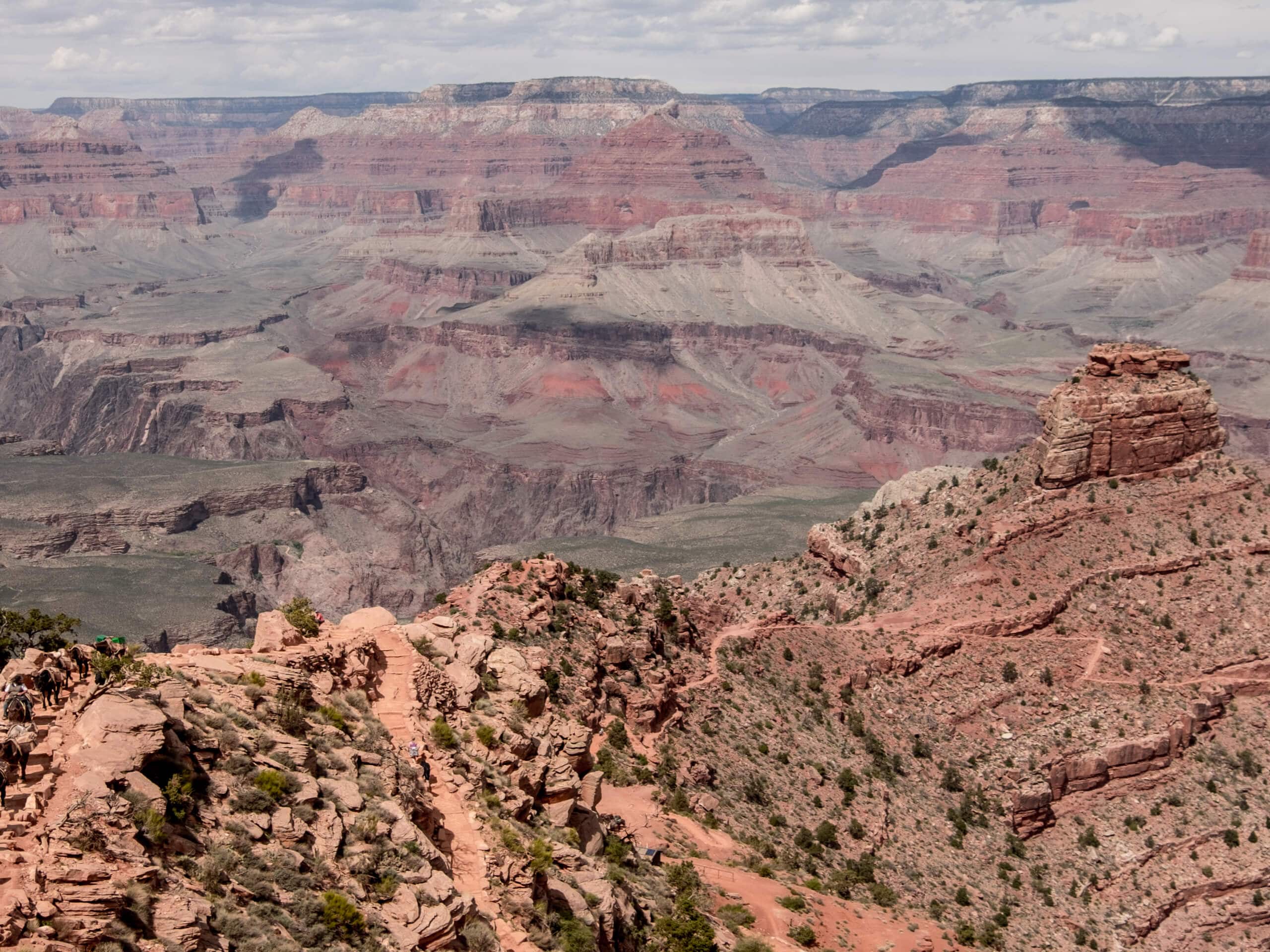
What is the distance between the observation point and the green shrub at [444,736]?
27.8 meters

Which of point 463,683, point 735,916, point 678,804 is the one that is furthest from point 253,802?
point 678,804

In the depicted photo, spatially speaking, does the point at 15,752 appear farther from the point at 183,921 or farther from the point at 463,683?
the point at 463,683

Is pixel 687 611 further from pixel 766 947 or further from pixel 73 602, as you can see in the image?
pixel 73 602

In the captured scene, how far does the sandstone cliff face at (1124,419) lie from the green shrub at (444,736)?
110 ft

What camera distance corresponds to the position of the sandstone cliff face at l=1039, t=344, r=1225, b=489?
179 ft

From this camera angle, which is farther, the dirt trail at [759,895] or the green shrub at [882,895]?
the green shrub at [882,895]

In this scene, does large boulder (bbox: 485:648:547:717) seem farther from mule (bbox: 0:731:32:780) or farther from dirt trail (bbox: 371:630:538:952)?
mule (bbox: 0:731:32:780)

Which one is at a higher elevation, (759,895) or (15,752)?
(15,752)

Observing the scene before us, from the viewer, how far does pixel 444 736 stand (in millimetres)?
27812

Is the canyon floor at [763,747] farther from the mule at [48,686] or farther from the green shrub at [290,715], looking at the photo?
the mule at [48,686]

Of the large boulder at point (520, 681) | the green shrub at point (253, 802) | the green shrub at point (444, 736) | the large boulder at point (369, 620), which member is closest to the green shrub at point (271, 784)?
the green shrub at point (253, 802)

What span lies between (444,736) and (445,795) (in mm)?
1867

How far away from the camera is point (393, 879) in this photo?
21.2 metres

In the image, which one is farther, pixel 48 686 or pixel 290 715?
pixel 290 715
